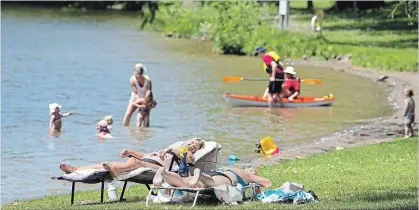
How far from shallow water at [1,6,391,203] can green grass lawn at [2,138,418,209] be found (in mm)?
1986

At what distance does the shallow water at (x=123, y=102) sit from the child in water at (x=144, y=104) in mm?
366

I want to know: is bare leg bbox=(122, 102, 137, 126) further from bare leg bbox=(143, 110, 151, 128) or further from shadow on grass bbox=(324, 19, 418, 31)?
shadow on grass bbox=(324, 19, 418, 31)

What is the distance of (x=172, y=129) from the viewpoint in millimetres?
21656

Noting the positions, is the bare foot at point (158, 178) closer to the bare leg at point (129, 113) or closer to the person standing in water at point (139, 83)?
the person standing in water at point (139, 83)

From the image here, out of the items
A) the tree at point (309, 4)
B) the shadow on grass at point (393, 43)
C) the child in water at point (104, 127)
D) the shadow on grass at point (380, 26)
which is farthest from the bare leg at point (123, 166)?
the tree at point (309, 4)

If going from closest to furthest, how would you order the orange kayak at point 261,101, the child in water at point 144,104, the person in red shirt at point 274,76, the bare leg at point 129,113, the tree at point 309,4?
1. the child in water at point 144,104
2. the bare leg at point 129,113
3. the person in red shirt at point 274,76
4. the orange kayak at point 261,101
5. the tree at point 309,4

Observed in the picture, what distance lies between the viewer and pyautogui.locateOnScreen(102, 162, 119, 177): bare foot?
34.3ft

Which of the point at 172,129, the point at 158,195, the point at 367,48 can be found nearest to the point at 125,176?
the point at 158,195

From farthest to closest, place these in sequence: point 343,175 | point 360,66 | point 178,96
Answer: point 360,66
point 178,96
point 343,175

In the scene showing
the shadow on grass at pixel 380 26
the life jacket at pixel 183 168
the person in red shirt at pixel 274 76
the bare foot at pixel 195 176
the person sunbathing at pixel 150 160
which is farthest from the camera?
the shadow on grass at pixel 380 26

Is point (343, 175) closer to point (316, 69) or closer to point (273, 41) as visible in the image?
point (316, 69)

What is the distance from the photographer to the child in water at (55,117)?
801 inches

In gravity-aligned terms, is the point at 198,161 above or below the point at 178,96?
above

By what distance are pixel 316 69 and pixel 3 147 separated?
718 inches
